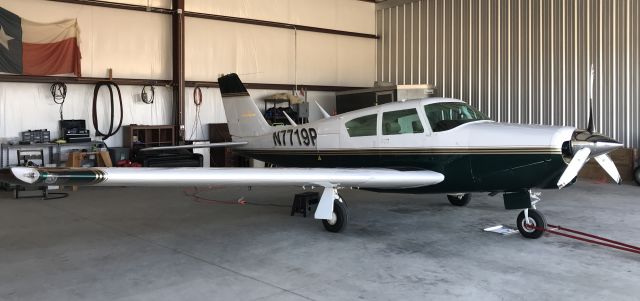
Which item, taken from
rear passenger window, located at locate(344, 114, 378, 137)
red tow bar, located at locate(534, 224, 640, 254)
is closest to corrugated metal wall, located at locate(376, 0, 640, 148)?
red tow bar, located at locate(534, 224, 640, 254)

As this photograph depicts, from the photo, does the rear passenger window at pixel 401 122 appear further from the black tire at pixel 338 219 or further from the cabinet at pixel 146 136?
the cabinet at pixel 146 136

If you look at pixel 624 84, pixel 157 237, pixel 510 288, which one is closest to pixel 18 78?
pixel 157 237

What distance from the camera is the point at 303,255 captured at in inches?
202

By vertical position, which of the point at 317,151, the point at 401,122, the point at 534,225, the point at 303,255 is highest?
the point at 401,122

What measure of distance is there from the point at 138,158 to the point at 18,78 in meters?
2.93

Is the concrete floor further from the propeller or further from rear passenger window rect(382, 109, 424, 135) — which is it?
rear passenger window rect(382, 109, 424, 135)

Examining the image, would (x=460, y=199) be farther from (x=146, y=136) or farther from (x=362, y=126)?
(x=146, y=136)

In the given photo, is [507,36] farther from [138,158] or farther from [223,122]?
[138,158]

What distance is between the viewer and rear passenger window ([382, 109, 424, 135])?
6.25 metres

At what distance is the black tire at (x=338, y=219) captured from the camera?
603 centimetres

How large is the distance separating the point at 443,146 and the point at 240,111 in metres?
4.24

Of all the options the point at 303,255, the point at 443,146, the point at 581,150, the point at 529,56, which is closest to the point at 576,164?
the point at 581,150

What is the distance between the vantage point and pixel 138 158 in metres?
11.9

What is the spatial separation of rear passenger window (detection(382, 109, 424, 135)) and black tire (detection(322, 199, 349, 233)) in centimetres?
112
